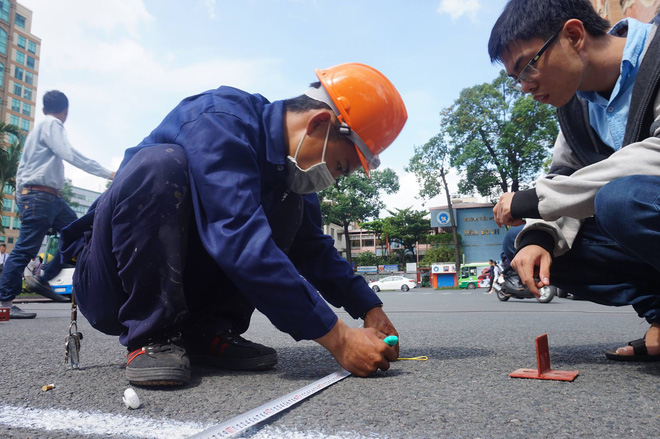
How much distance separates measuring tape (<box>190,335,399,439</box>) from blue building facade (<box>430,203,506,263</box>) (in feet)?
130

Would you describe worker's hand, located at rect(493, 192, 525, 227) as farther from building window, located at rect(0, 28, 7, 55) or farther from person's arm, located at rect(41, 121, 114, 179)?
building window, located at rect(0, 28, 7, 55)

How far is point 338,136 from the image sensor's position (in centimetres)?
186

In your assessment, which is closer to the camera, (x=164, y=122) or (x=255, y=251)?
(x=255, y=251)

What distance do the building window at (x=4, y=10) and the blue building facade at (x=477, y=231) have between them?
166 feet

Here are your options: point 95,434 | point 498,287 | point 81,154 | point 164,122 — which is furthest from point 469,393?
point 498,287

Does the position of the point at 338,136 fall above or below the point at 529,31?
→ below

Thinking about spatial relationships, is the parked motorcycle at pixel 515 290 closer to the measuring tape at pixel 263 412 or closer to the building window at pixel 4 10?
the measuring tape at pixel 263 412

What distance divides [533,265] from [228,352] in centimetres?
121

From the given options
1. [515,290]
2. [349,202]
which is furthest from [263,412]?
[349,202]

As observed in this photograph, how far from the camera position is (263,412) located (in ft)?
3.57

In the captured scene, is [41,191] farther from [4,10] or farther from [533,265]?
[4,10]

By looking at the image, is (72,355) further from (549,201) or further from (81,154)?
(81,154)

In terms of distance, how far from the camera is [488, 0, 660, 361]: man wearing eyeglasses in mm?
1407

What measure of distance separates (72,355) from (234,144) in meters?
1.02
